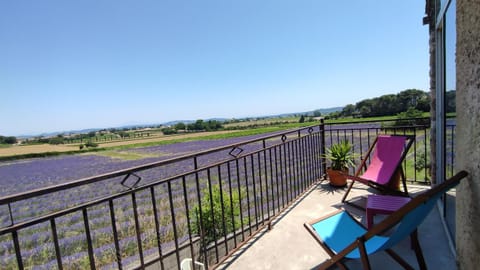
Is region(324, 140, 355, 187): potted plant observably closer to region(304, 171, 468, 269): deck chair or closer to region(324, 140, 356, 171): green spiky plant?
region(324, 140, 356, 171): green spiky plant

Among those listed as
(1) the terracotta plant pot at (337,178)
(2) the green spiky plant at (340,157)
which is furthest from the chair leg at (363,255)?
(2) the green spiky plant at (340,157)

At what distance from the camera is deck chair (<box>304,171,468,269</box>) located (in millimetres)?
1016

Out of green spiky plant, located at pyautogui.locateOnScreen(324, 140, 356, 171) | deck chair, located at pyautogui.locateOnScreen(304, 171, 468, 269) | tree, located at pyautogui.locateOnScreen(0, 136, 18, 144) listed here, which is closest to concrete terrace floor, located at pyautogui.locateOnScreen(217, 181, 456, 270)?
deck chair, located at pyautogui.locateOnScreen(304, 171, 468, 269)

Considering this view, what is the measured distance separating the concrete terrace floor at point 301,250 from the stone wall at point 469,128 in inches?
29.1

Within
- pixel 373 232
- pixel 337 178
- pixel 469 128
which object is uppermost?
pixel 469 128

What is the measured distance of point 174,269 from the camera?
92.1 inches

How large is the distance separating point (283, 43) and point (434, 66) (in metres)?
6.92

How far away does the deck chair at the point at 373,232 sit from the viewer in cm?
102

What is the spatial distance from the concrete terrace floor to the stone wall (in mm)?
738

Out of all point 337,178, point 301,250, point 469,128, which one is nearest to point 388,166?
point 337,178

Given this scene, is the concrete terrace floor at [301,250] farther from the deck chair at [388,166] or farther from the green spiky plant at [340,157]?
the green spiky plant at [340,157]

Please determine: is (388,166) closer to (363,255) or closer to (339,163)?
(339,163)

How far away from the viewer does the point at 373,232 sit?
1065 millimetres

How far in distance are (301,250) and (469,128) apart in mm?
1576
